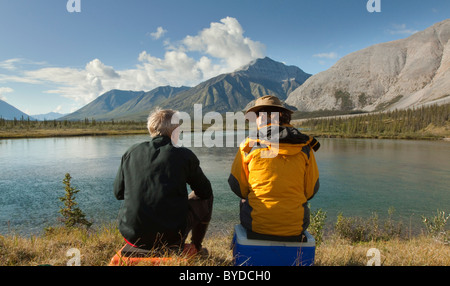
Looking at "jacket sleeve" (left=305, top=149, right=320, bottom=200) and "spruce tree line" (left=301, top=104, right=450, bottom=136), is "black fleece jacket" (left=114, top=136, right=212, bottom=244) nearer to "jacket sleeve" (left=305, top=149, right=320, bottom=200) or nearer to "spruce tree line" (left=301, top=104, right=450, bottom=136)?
"jacket sleeve" (left=305, top=149, right=320, bottom=200)

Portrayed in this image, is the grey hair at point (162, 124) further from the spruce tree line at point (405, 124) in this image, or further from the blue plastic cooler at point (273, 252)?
the spruce tree line at point (405, 124)

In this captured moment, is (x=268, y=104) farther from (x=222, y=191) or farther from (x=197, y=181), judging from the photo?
(x=222, y=191)

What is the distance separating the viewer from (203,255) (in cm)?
373

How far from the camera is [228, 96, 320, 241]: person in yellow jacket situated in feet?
10.8

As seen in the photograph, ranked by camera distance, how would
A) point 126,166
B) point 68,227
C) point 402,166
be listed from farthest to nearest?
point 402,166, point 68,227, point 126,166

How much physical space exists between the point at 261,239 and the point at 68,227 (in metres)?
8.18

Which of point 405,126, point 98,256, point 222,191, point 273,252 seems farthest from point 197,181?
point 405,126

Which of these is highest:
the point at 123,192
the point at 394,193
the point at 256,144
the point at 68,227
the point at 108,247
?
the point at 256,144

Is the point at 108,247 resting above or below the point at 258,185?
below

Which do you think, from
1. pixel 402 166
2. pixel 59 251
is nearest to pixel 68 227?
pixel 59 251

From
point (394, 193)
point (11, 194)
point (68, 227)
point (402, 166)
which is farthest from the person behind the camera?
point (402, 166)

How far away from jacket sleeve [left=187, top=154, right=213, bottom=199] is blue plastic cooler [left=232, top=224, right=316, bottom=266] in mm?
777

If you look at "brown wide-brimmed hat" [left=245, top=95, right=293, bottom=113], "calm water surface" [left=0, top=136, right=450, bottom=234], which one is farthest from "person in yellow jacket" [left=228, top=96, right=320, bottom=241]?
"calm water surface" [left=0, top=136, right=450, bottom=234]

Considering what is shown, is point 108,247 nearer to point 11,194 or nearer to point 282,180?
point 282,180
